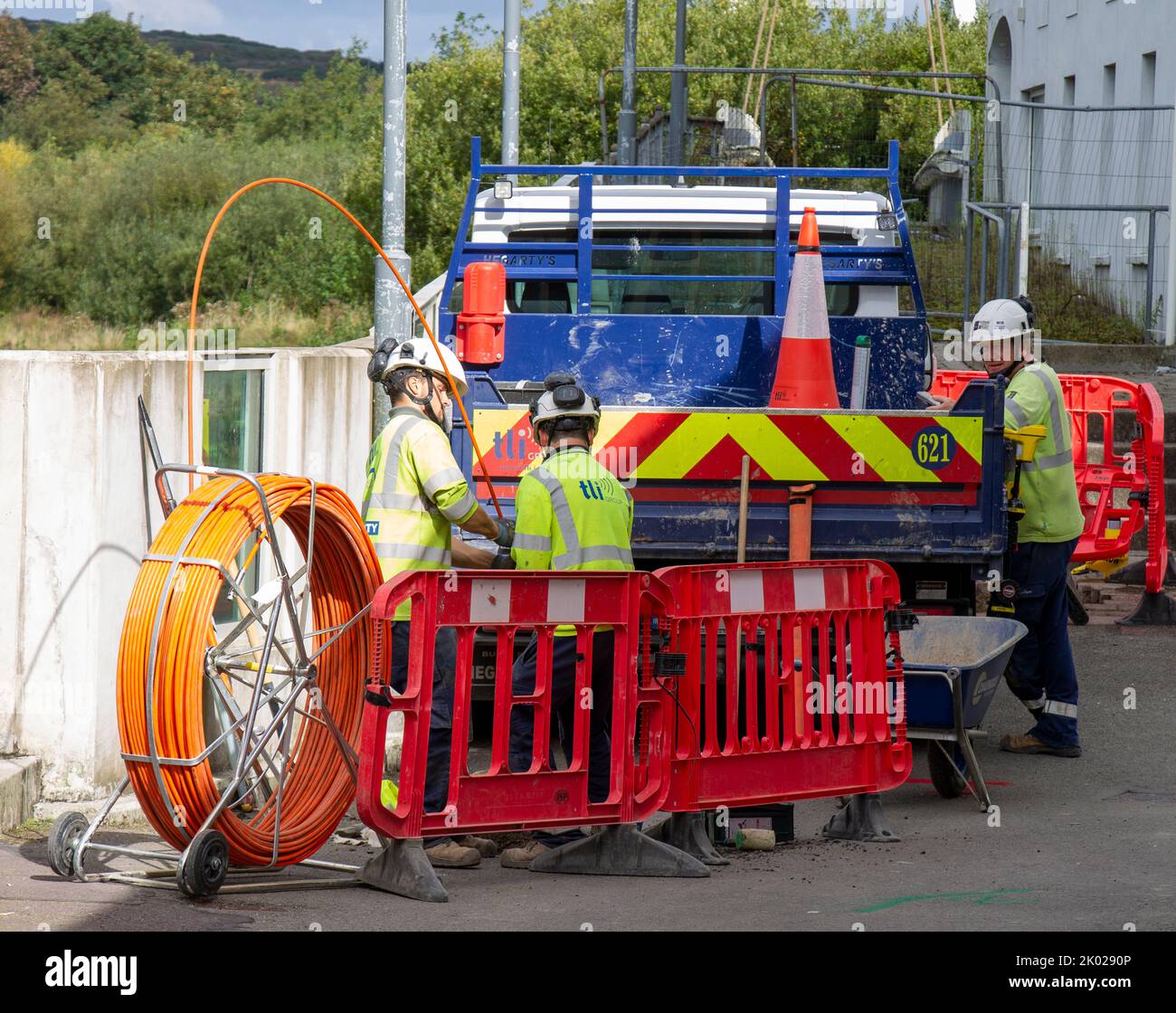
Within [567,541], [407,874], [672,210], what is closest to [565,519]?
[567,541]

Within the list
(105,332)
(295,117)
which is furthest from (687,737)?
(295,117)

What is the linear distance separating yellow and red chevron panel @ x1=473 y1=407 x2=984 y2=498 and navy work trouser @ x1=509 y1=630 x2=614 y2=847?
171 cm

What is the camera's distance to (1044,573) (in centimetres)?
838

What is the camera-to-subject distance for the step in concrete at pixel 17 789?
21.2ft

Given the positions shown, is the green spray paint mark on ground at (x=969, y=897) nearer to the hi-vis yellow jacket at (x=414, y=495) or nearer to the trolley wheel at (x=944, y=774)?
the trolley wheel at (x=944, y=774)

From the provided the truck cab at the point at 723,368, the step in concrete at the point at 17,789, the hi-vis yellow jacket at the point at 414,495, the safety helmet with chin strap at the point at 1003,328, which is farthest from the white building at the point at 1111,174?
the step in concrete at the point at 17,789

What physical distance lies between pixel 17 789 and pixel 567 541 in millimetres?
2347

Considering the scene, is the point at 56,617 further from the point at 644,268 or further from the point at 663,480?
the point at 644,268

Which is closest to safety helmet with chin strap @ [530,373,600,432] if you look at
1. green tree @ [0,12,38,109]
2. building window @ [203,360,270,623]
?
building window @ [203,360,270,623]

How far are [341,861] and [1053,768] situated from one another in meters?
3.54

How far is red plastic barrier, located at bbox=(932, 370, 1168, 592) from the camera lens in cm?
1166

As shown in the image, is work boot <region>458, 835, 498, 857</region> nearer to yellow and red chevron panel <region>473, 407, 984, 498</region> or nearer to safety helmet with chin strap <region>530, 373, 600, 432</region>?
safety helmet with chin strap <region>530, 373, 600, 432</region>

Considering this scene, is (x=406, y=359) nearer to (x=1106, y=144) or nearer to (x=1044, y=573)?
(x=1044, y=573)

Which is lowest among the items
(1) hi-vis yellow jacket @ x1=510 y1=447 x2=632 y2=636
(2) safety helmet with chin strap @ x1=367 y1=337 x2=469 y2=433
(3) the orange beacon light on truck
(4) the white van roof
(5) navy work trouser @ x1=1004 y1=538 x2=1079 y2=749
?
(5) navy work trouser @ x1=1004 y1=538 x2=1079 y2=749
